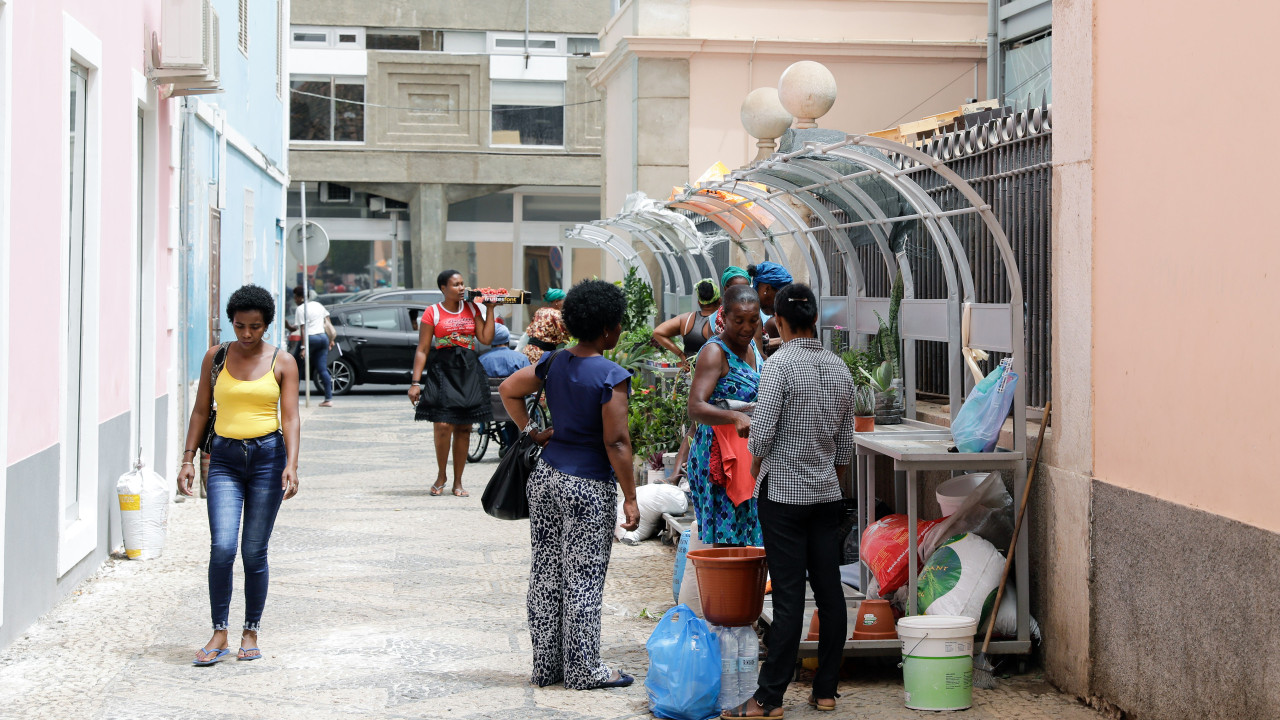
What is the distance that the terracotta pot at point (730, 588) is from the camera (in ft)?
18.0

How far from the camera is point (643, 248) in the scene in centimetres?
1797

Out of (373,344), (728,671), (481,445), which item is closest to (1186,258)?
(728,671)

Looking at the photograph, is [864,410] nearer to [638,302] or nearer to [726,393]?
[726,393]

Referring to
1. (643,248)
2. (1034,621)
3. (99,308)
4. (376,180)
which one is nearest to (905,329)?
(1034,621)

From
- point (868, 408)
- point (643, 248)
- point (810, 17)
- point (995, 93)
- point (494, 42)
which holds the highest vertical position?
point (494, 42)

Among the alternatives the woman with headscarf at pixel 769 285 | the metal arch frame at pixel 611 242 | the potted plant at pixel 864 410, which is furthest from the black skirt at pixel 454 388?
the metal arch frame at pixel 611 242

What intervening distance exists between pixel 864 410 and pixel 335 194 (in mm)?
29851

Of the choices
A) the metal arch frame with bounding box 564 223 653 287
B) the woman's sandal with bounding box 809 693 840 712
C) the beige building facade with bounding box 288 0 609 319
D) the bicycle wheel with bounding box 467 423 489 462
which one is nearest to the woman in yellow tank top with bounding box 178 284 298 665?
the woman's sandal with bounding box 809 693 840 712

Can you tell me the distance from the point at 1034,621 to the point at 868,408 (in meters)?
1.59

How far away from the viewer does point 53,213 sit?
23.9 feet

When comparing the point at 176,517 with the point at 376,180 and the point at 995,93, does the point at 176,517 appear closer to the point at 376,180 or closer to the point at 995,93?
the point at 995,93

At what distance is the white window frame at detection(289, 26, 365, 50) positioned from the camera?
3500cm

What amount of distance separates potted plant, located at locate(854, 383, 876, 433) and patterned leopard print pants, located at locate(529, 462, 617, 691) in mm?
1826

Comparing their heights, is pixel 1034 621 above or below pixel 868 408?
below
